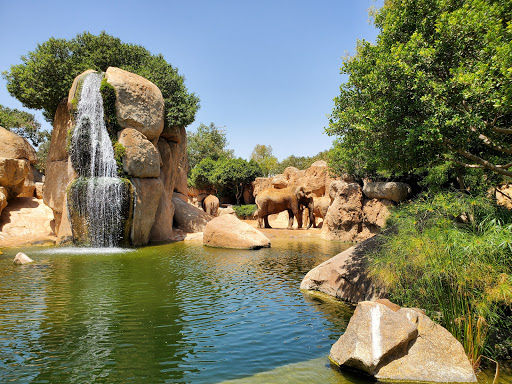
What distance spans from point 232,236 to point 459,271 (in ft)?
44.8

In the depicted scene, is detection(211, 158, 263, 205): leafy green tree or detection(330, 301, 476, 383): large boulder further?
detection(211, 158, 263, 205): leafy green tree

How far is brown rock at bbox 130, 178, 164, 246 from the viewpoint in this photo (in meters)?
19.6

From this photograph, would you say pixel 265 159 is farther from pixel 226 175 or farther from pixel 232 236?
pixel 232 236

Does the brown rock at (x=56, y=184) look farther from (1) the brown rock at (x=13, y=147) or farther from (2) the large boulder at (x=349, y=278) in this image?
(2) the large boulder at (x=349, y=278)

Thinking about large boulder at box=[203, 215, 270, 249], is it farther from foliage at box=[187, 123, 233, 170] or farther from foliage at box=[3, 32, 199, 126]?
foliage at box=[187, 123, 233, 170]

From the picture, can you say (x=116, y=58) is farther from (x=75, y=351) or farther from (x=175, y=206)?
(x=75, y=351)

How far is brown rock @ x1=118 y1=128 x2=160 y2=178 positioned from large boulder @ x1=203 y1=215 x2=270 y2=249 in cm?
494

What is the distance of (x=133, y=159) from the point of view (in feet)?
65.1

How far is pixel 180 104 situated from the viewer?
84.8 feet

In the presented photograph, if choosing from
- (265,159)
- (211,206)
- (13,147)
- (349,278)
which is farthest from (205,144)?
(349,278)

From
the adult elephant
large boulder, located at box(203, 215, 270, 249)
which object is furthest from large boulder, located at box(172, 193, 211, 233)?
large boulder, located at box(203, 215, 270, 249)

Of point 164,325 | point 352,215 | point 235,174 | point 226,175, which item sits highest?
point 235,174

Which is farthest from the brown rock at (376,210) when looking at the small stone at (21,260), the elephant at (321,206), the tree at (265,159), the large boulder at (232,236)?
the tree at (265,159)

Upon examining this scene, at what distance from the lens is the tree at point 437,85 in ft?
21.5
